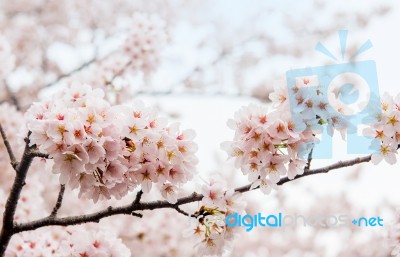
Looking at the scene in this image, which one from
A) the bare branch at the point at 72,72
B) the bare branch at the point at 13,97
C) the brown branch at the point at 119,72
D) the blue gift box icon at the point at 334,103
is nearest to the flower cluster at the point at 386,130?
the blue gift box icon at the point at 334,103

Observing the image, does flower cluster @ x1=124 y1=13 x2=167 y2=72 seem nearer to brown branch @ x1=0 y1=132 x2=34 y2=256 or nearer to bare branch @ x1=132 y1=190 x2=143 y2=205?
brown branch @ x1=0 y1=132 x2=34 y2=256

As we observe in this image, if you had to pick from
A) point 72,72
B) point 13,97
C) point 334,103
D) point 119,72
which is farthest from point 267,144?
point 72,72

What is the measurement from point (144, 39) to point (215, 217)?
3.25m

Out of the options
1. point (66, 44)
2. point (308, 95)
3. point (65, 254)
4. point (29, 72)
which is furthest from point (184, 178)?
point (66, 44)

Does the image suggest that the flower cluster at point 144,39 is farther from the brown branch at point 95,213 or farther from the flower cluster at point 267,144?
the flower cluster at point 267,144

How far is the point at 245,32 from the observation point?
→ 11.7 meters

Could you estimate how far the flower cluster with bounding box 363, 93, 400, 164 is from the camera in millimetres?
2301

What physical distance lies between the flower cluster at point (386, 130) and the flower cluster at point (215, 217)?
73 cm

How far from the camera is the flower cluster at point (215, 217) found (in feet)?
8.11

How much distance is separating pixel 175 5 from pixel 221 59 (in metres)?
2.05

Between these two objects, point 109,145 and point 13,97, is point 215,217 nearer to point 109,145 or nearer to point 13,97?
point 109,145

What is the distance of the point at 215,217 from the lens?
8.18ft

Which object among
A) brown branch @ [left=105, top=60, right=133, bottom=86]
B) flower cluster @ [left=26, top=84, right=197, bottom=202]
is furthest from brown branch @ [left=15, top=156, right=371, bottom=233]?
brown branch @ [left=105, top=60, right=133, bottom=86]

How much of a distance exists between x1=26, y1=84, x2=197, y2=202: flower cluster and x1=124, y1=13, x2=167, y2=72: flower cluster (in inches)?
118
